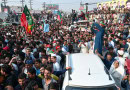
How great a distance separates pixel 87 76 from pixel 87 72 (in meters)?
0.17

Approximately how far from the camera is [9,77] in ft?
13.0

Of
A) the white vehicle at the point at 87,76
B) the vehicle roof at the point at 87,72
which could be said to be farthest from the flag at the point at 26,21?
the white vehicle at the point at 87,76

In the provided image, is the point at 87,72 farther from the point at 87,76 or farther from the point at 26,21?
the point at 26,21

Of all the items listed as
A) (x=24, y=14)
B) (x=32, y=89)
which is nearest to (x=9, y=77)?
(x=32, y=89)

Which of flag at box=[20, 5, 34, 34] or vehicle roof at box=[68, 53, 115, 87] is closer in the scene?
vehicle roof at box=[68, 53, 115, 87]

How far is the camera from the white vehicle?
321cm

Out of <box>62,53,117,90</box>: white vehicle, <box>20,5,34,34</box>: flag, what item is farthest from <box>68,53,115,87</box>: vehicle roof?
<box>20,5,34,34</box>: flag

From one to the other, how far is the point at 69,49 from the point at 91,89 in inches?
188

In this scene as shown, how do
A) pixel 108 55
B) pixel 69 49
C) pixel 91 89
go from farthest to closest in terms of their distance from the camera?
pixel 69 49 < pixel 108 55 < pixel 91 89

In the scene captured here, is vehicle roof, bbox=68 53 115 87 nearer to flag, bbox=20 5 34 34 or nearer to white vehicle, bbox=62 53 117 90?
white vehicle, bbox=62 53 117 90

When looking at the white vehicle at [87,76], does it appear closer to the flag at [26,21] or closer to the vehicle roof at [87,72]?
the vehicle roof at [87,72]

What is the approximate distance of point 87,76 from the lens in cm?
349

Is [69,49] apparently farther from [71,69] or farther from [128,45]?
[71,69]

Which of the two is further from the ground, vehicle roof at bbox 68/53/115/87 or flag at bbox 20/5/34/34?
flag at bbox 20/5/34/34
